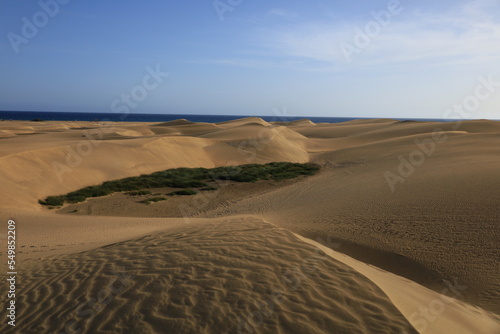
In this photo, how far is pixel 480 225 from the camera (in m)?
8.34

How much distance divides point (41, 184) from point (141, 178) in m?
4.82

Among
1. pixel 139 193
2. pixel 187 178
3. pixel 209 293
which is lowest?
pixel 139 193

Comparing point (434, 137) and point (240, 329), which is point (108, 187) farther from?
point (434, 137)

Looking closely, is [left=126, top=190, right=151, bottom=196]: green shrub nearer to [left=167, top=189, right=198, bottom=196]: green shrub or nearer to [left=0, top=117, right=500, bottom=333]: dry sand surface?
[left=0, top=117, right=500, bottom=333]: dry sand surface

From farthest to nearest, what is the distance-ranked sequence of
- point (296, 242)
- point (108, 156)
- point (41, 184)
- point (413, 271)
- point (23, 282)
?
point (108, 156) < point (41, 184) < point (413, 271) < point (296, 242) < point (23, 282)

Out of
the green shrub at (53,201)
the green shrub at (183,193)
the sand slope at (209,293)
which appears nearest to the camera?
the sand slope at (209,293)

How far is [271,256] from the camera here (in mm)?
5836

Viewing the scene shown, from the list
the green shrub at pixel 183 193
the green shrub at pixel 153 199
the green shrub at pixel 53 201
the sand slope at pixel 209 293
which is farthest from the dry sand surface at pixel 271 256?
the green shrub at pixel 183 193

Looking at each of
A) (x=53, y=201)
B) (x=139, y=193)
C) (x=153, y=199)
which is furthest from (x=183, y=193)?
(x=53, y=201)

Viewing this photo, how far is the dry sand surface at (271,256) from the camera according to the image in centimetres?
439

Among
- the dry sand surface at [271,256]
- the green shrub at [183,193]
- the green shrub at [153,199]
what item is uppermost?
the dry sand surface at [271,256]

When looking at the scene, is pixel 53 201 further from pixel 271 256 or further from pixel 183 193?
pixel 271 256

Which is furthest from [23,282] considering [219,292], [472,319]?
[472,319]

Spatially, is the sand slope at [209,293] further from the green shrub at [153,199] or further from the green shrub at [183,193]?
the green shrub at [183,193]
